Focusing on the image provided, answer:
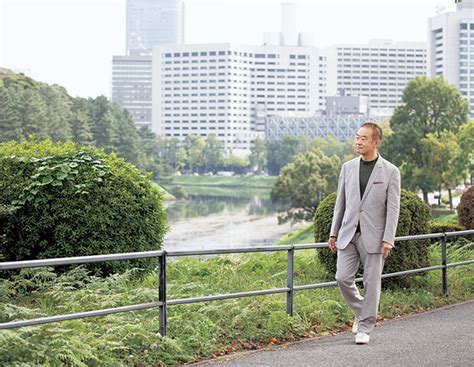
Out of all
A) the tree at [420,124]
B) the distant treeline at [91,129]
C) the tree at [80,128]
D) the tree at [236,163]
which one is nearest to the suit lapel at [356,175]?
the tree at [420,124]

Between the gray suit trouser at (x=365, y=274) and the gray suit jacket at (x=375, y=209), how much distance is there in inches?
3.6

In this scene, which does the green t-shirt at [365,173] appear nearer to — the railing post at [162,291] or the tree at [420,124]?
the railing post at [162,291]

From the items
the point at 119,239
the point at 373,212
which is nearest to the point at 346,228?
the point at 373,212

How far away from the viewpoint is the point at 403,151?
74125 mm

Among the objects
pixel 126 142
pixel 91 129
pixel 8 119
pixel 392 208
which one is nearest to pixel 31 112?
pixel 8 119

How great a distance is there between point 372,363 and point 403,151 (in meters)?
67.5

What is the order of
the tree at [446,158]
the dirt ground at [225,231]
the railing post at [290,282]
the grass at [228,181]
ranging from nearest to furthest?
the railing post at [290,282] < the tree at [446,158] < the dirt ground at [225,231] < the grass at [228,181]

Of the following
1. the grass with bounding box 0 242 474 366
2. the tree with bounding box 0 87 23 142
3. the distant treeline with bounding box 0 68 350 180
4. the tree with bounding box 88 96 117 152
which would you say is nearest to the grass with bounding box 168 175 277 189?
the distant treeline with bounding box 0 68 350 180

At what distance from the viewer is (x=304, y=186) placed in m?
87.5

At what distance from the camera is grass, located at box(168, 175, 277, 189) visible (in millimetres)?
166750

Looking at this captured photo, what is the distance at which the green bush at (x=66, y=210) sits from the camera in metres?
11.6

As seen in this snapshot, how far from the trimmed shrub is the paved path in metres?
12.9

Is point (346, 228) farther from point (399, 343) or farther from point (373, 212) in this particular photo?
point (399, 343)

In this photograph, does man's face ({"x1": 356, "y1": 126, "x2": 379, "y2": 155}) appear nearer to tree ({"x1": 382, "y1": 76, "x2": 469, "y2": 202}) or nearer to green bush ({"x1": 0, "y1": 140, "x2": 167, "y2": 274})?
green bush ({"x1": 0, "y1": 140, "x2": 167, "y2": 274})
